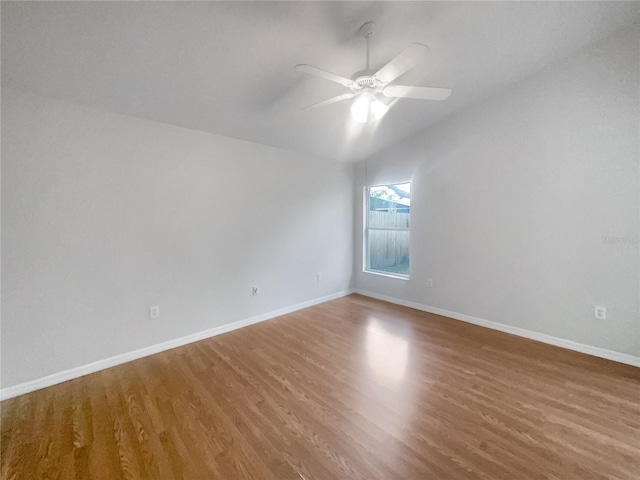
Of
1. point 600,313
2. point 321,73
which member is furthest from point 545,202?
point 321,73

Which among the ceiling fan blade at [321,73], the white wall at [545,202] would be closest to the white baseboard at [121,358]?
the white wall at [545,202]

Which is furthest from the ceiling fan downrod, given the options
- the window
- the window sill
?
the window sill

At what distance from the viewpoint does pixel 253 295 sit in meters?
3.42

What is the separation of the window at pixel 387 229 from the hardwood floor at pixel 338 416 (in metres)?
1.68

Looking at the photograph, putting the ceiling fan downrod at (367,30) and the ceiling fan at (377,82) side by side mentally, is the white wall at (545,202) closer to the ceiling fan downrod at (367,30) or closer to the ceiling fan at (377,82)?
the ceiling fan at (377,82)

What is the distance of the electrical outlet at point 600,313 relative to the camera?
8.13 ft

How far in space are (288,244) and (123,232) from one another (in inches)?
76.1

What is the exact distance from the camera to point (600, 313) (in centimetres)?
250

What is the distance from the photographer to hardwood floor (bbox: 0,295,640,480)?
139 centimetres

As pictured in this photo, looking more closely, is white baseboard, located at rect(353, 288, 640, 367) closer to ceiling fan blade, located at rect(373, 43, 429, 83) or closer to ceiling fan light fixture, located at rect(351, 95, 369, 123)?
ceiling fan light fixture, located at rect(351, 95, 369, 123)

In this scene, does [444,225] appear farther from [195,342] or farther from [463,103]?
[195,342]

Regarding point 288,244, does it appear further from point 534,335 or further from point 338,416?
point 534,335

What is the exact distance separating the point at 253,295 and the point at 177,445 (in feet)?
6.41

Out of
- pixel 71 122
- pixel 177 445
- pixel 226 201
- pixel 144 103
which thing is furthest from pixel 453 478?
pixel 71 122
